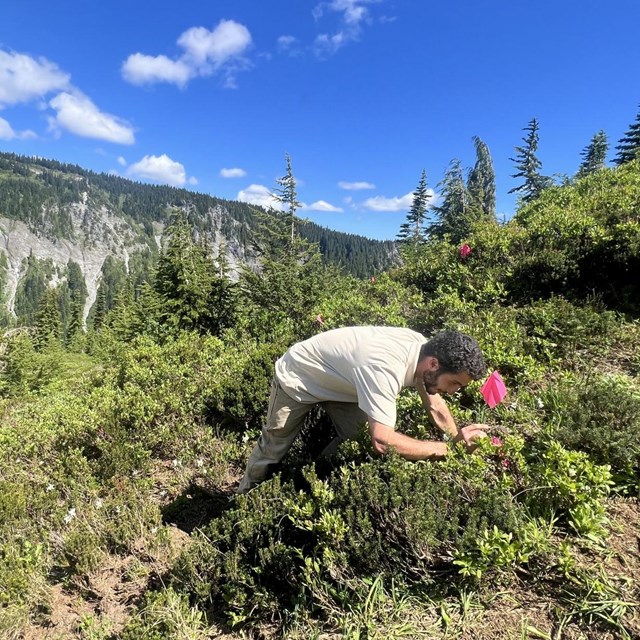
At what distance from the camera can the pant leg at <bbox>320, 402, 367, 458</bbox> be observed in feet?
10.4

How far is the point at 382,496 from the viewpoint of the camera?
7.78ft

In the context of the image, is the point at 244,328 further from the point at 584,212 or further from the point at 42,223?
the point at 42,223

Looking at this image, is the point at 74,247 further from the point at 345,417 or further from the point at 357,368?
the point at 357,368

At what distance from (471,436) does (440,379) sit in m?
0.46

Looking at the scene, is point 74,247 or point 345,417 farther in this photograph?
point 74,247

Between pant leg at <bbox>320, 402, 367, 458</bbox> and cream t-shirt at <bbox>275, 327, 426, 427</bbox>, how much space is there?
15 centimetres

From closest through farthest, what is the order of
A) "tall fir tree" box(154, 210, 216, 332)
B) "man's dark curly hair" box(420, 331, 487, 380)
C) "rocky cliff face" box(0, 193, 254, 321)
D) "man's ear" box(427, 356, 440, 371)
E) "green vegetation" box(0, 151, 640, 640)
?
"green vegetation" box(0, 151, 640, 640)
"man's dark curly hair" box(420, 331, 487, 380)
"man's ear" box(427, 356, 440, 371)
"tall fir tree" box(154, 210, 216, 332)
"rocky cliff face" box(0, 193, 254, 321)

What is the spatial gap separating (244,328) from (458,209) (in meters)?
29.4

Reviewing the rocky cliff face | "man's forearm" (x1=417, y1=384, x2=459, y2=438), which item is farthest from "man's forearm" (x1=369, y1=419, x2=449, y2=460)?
the rocky cliff face

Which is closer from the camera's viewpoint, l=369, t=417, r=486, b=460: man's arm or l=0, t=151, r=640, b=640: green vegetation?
l=0, t=151, r=640, b=640: green vegetation

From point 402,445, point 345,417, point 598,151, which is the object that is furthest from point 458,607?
point 598,151

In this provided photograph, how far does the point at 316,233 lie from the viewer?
636 feet

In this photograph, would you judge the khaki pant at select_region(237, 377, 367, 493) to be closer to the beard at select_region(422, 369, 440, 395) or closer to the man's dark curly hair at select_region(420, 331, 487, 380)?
the beard at select_region(422, 369, 440, 395)

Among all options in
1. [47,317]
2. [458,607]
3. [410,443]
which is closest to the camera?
[458,607]
